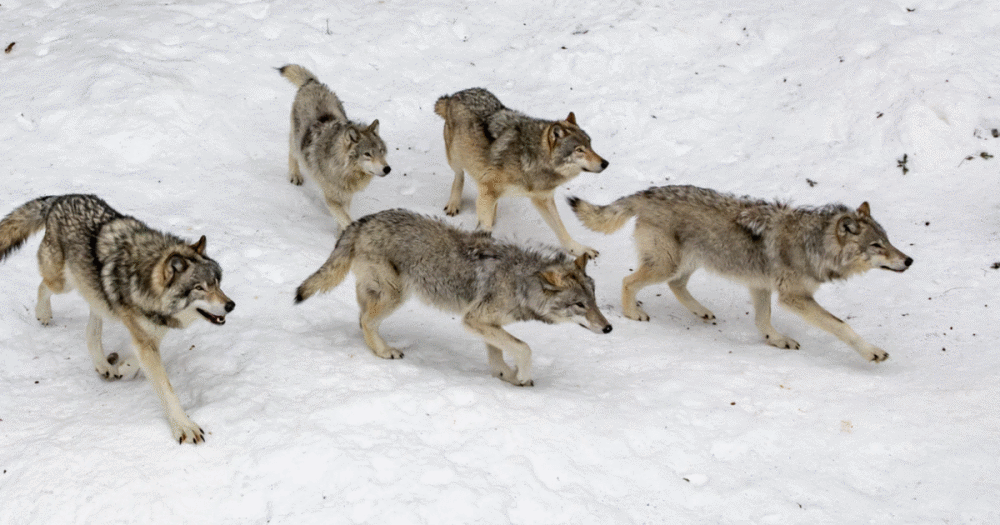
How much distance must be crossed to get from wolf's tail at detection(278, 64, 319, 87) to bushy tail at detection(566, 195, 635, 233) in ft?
14.3

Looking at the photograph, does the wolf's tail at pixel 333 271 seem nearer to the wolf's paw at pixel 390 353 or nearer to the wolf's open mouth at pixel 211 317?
the wolf's paw at pixel 390 353

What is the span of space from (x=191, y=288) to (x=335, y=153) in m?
4.13

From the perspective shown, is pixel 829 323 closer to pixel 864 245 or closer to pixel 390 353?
pixel 864 245

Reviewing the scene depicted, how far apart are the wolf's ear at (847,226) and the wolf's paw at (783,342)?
113cm

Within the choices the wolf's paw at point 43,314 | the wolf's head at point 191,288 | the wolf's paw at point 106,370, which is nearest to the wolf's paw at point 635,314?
the wolf's head at point 191,288

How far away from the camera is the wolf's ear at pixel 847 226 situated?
24.5 ft

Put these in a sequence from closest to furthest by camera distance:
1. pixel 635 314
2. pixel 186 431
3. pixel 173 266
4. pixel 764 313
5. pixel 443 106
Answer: pixel 186 431
pixel 173 266
pixel 764 313
pixel 635 314
pixel 443 106

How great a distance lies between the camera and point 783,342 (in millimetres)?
7848

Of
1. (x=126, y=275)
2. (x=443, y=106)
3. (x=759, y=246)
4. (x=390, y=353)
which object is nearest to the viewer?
(x=126, y=275)

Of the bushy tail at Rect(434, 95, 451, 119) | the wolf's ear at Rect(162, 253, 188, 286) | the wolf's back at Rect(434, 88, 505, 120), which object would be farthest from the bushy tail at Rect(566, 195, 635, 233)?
the wolf's ear at Rect(162, 253, 188, 286)

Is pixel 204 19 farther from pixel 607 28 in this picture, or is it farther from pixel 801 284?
pixel 801 284

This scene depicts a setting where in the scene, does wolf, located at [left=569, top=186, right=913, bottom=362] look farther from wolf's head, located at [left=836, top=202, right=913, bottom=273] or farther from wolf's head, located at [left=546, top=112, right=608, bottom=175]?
wolf's head, located at [left=546, top=112, right=608, bottom=175]

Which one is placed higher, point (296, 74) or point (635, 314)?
point (296, 74)

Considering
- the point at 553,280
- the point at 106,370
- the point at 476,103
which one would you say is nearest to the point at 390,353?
the point at 553,280
